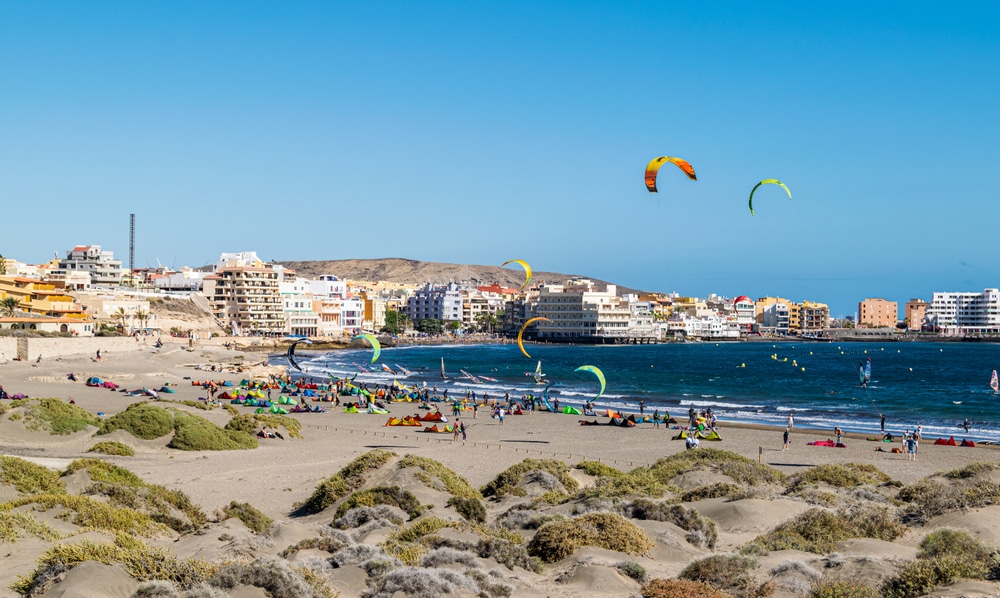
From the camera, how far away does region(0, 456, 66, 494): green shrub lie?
562 inches

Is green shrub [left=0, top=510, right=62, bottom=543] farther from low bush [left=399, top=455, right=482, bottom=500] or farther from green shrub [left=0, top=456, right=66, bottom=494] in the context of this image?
low bush [left=399, top=455, right=482, bottom=500]

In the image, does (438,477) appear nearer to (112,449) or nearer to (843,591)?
A: (112,449)

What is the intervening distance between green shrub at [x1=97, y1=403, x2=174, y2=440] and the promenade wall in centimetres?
2965

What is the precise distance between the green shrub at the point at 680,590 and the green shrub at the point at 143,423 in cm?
1658

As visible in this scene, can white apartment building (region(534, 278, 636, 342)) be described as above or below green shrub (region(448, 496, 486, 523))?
above

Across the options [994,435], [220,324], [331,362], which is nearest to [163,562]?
[994,435]

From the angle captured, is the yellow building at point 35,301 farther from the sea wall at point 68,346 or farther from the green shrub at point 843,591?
the green shrub at point 843,591

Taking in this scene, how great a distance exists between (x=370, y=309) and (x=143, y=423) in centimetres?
10669

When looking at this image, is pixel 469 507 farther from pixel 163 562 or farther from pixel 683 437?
pixel 683 437

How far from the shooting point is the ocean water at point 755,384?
123 ft

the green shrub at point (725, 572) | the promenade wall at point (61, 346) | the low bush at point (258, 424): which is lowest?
the low bush at point (258, 424)

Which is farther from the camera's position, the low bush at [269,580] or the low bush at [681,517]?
the low bush at [681,517]

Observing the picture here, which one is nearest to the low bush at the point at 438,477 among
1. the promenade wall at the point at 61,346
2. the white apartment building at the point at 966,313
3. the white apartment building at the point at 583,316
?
the promenade wall at the point at 61,346

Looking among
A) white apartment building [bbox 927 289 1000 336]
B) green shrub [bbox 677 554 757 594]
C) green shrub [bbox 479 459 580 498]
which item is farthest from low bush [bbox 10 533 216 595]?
white apartment building [bbox 927 289 1000 336]
